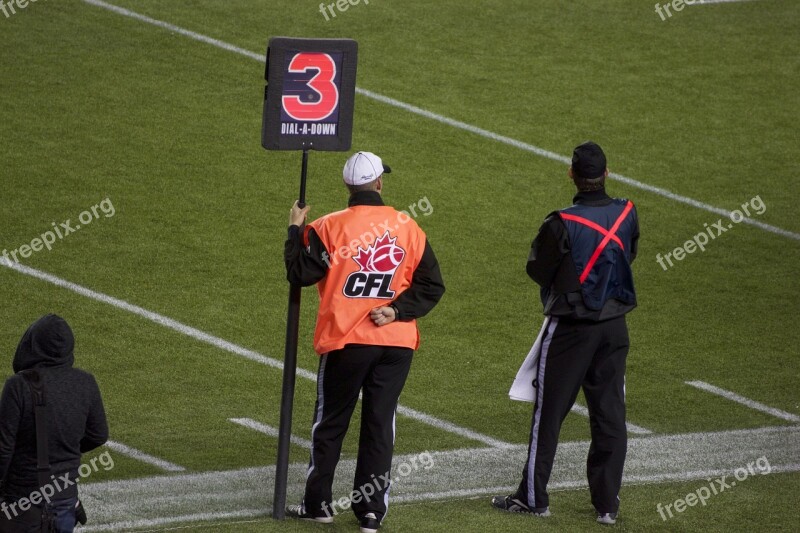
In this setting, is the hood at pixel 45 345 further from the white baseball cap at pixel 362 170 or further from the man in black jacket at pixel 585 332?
the man in black jacket at pixel 585 332

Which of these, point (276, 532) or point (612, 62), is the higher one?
point (612, 62)

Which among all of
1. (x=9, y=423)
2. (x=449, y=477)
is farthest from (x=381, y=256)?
(x=9, y=423)

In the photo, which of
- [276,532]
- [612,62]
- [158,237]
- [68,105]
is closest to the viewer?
[276,532]

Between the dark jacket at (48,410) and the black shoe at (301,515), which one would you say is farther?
the black shoe at (301,515)

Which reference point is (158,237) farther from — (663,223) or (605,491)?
(605,491)

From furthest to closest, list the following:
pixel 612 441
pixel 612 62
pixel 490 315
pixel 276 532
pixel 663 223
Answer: pixel 612 62
pixel 663 223
pixel 490 315
pixel 612 441
pixel 276 532

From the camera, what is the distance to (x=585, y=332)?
23.1 ft

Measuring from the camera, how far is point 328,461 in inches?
267

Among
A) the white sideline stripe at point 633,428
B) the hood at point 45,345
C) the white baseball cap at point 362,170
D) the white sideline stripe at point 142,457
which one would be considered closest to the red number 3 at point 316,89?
the white baseball cap at point 362,170

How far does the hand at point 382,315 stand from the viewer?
666 centimetres

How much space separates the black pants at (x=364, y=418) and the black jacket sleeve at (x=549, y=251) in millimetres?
841

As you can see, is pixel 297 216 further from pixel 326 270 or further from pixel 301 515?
pixel 301 515

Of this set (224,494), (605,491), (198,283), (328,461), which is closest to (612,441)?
(605,491)

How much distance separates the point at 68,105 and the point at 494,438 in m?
7.76
